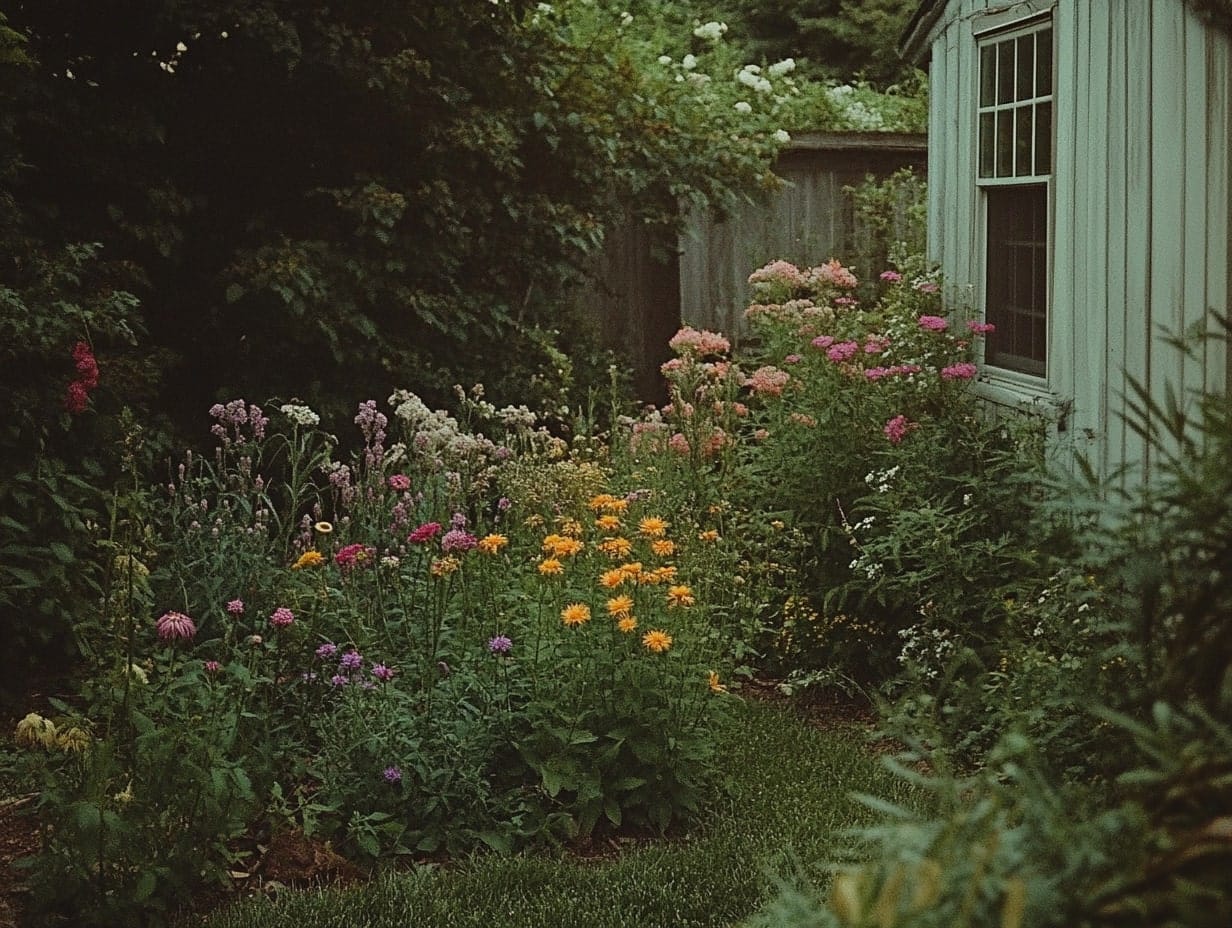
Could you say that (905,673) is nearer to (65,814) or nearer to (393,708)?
(393,708)

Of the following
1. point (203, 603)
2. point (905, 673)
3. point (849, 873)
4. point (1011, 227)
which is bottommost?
point (905, 673)

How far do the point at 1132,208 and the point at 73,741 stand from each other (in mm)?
3895

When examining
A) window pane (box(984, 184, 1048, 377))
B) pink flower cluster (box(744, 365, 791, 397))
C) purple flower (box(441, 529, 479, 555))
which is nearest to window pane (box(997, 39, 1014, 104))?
window pane (box(984, 184, 1048, 377))

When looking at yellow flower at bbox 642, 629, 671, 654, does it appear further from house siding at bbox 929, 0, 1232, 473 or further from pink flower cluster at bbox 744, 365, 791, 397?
pink flower cluster at bbox 744, 365, 791, 397

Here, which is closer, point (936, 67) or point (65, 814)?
point (65, 814)

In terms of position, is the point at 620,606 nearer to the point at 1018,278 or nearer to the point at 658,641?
the point at 658,641

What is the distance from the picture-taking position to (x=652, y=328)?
35.8 ft

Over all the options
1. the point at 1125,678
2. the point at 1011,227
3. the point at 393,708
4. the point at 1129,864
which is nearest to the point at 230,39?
the point at 1011,227

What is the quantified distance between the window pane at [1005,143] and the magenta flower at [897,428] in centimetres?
137

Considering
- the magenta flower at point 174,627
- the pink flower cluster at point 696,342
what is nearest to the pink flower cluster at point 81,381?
the magenta flower at point 174,627

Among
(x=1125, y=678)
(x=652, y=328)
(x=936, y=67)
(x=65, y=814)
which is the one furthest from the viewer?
(x=652, y=328)

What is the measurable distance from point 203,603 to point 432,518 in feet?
2.95

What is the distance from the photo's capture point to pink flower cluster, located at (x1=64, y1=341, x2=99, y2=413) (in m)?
5.66

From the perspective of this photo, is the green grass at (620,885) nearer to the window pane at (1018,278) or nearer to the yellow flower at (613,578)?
the yellow flower at (613,578)
